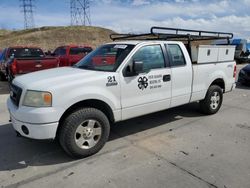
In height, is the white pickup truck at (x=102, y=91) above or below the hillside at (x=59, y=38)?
below

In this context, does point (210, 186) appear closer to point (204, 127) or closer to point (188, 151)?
point (188, 151)

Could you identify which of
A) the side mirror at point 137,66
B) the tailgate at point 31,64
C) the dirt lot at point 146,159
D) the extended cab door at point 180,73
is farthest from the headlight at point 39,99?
the tailgate at point 31,64

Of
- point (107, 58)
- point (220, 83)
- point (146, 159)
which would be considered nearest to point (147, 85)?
point (107, 58)

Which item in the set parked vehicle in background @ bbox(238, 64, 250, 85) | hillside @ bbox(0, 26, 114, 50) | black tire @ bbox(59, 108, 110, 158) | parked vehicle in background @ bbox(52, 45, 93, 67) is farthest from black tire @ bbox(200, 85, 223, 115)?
hillside @ bbox(0, 26, 114, 50)

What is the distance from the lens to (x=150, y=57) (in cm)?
464

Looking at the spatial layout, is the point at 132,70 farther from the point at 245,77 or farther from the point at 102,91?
the point at 245,77

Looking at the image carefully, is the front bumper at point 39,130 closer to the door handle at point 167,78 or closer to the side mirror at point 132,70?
the side mirror at point 132,70

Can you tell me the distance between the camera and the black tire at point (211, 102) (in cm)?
Result: 585

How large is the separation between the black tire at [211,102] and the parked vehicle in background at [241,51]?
59.9 ft

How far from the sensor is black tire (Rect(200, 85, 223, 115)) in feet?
19.2

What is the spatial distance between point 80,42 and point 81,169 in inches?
1849

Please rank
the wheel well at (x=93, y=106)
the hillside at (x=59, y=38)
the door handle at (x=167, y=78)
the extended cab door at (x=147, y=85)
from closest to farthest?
the wheel well at (x=93, y=106), the extended cab door at (x=147, y=85), the door handle at (x=167, y=78), the hillside at (x=59, y=38)

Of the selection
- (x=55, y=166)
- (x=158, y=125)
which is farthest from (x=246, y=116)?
(x=55, y=166)


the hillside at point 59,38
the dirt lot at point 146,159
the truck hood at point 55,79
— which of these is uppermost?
the hillside at point 59,38
